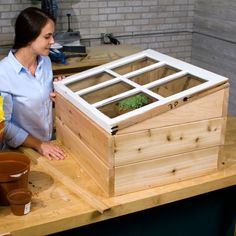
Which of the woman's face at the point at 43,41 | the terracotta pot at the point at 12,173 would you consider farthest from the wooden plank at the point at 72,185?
the woman's face at the point at 43,41

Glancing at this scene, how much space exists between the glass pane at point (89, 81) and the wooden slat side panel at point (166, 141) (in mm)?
535

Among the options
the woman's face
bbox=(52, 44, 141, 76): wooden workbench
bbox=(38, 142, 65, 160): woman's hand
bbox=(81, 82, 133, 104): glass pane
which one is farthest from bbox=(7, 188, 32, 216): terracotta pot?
bbox=(52, 44, 141, 76): wooden workbench

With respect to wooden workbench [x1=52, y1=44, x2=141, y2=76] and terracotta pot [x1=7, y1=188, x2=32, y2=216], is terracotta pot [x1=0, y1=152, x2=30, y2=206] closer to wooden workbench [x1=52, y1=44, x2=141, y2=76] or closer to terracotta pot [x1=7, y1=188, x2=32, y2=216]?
terracotta pot [x1=7, y1=188, x2=32, y2=216]

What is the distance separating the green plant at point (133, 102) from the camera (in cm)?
190

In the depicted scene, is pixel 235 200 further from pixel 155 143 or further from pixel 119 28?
pixel 119 28

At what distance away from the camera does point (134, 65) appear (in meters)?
2.36

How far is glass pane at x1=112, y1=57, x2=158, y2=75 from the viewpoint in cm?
233

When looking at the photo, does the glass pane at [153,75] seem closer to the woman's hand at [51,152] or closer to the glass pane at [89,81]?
the glass pane at [89,81]

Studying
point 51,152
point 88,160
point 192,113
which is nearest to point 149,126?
point 192,113

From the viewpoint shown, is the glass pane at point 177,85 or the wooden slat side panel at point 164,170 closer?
the wooden slat side panel at point 164,170

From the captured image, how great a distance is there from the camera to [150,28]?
5.25m

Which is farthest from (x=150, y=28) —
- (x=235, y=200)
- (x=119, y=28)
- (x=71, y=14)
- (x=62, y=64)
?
(x=235, y=200)

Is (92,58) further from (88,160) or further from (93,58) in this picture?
(88,160)

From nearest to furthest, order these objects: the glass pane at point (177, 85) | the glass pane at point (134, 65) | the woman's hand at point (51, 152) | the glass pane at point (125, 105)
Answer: the glass pane at point (125, 105) < the glass pane at point (177, 85) < the woman's hand at point (51, 152) < the glass pane at point (134, 65)
